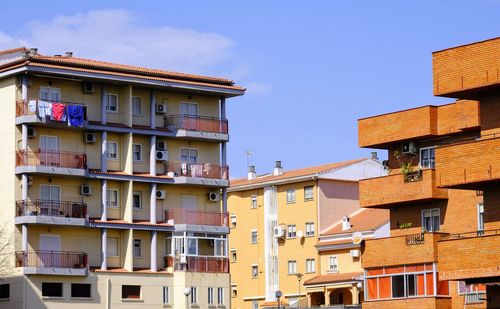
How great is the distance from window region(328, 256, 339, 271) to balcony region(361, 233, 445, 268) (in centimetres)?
4157

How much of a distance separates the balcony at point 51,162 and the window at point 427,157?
25.8 metres

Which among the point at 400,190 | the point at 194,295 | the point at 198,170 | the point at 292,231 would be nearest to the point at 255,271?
the point at 292,231

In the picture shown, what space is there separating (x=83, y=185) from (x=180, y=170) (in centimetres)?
681

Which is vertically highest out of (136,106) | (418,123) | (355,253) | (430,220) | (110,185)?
(136,106)

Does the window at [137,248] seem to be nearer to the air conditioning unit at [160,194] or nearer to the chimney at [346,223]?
the air conditioning unit at [160,194]

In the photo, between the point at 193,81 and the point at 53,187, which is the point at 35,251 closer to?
the point at 53,187

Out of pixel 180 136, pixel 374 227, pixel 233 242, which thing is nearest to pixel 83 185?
pixel 180 136

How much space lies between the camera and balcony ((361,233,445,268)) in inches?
2077

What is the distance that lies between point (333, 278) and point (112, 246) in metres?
22.7

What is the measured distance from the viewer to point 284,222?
104 m

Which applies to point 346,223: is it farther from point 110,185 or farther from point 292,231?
point 110,185

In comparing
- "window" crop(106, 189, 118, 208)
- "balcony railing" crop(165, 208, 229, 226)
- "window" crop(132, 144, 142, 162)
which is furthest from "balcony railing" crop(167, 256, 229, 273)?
"window" crop(132, 144, 142, 162)

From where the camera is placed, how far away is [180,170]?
8156 cm

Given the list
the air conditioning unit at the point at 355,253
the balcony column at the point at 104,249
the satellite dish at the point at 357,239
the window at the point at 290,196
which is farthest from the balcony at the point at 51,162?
the window at the point at 290,196
